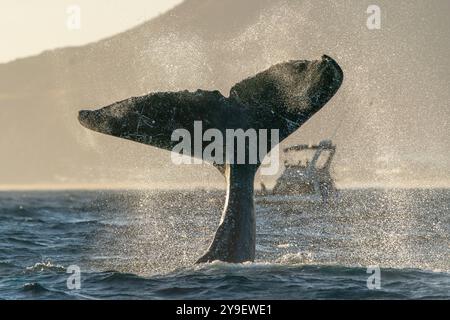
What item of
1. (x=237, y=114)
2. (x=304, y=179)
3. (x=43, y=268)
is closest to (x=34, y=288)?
(x=43, y=268)

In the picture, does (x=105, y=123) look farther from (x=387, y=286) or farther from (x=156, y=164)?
(x=156, y=164)

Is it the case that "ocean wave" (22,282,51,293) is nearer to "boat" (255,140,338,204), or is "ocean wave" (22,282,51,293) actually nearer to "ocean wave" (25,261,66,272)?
"ocean wave" (25,261,66,272)

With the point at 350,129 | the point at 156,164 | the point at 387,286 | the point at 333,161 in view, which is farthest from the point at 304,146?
the point at 156,164

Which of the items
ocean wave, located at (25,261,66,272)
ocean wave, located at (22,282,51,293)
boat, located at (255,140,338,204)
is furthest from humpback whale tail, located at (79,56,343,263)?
boat, located at (255,140,338,204)

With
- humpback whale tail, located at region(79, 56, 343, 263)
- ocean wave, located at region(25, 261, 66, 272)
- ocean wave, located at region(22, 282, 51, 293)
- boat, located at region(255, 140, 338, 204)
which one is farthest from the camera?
boat, located at region(255, 140, 338, 204)

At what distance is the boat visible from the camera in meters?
94.6

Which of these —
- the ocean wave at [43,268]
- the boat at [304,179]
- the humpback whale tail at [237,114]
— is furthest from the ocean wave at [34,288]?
the boat at [304,179]

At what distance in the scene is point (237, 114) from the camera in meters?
14.9

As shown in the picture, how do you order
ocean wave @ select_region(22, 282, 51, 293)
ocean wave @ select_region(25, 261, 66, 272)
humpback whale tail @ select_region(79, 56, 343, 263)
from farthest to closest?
ocean wave @ select_region(25, 261, 66, 272) < ocean wave @ select_region(22, 282, 51, 293) < humpback whale tail @ select_region(79, 56, 343, 263)

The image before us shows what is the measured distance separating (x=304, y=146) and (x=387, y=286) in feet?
263

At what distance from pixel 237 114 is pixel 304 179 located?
82.4m

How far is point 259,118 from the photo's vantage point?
14953 millimetres

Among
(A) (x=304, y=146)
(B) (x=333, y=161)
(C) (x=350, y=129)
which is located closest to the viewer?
(A) (x=304, y=146)

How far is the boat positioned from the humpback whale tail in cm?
7734
